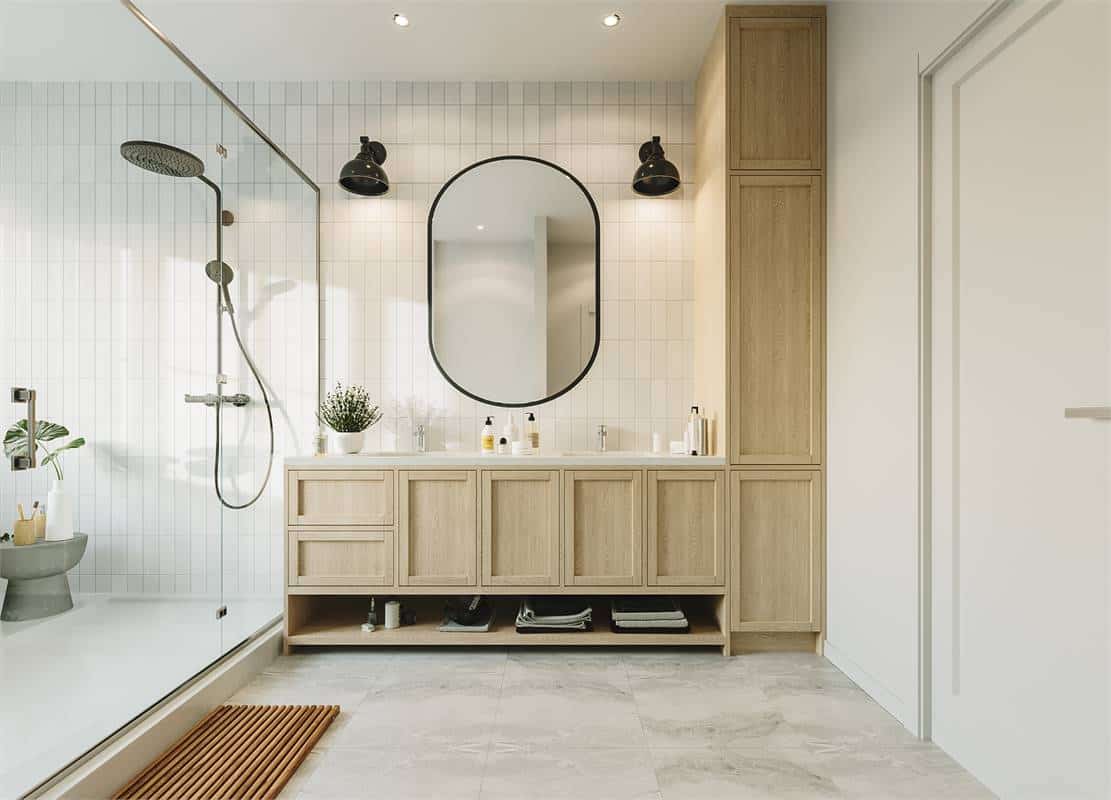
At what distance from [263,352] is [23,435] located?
1.23 m

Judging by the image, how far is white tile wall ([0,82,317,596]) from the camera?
62.0 inches

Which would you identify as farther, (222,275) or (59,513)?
(222,275)

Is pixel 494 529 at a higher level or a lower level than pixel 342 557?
higher

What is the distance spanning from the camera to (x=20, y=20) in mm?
1559

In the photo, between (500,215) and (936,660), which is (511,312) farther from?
(936,660)

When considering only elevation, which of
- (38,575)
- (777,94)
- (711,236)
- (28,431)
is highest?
(777,94)

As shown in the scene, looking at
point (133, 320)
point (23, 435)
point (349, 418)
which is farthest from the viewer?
point (349, 418)

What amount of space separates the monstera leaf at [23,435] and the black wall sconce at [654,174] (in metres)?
2.44

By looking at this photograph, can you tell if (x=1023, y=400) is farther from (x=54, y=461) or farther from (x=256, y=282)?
(x=256, y=282)

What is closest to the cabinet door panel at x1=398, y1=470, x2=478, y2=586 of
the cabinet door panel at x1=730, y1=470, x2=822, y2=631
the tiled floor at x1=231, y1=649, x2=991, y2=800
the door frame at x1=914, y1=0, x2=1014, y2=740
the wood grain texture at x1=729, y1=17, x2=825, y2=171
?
the tiled floor at x1=231, y1=649, x2=991, y2=800

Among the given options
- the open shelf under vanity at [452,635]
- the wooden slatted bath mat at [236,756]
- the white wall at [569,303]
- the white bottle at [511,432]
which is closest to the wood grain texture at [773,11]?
the white wall at [569,303]

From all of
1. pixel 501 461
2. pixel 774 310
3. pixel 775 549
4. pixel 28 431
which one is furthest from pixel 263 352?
pixel 775 549

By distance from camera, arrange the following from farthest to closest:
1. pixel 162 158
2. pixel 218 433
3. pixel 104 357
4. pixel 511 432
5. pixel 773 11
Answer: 1. pixel 511 432
2. pixel 773 11
3. pixel 218 433
4. pixel 162 158
5. pixel 104 357

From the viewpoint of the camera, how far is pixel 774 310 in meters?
2.71
